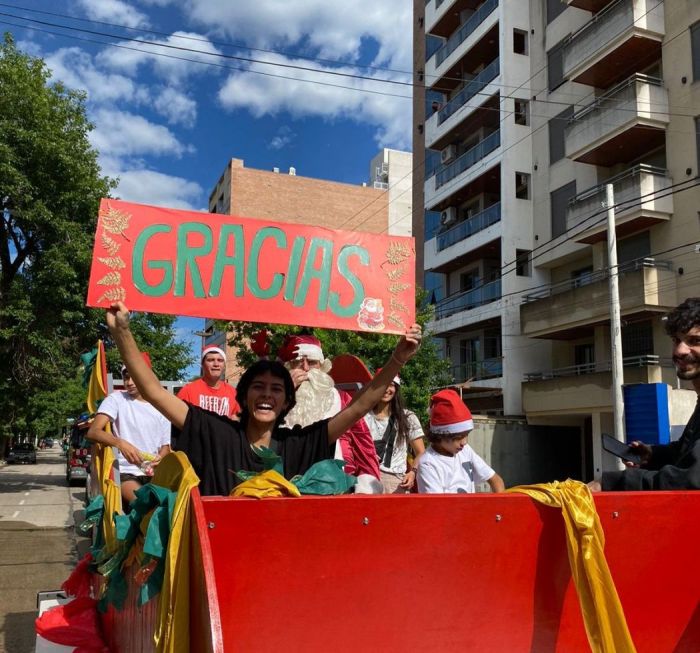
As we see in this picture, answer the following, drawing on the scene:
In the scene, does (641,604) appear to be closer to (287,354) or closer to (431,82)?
(287,354)

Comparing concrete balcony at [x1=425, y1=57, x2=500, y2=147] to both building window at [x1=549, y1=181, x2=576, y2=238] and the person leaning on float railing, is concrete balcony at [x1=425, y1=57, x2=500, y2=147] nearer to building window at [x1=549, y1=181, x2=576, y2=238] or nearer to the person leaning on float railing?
building window at [x1=549, y1=181, x2=576, y2=238]

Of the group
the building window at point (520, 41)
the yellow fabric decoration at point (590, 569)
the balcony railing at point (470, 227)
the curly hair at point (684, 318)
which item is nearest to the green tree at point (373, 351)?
the balcony railing at point (470, 227)

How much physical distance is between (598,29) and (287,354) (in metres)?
21.3

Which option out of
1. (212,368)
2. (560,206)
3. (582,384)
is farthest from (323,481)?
(560,206)

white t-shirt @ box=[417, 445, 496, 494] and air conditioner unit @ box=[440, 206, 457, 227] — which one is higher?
air conditioner unit @ box=[440, 206, 457, 227]

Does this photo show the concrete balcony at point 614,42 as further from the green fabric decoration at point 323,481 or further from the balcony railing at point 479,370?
the green fabric decoration at point 323,481

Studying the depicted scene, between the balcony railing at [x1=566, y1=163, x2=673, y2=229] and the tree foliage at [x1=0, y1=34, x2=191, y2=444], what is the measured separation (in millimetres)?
14508

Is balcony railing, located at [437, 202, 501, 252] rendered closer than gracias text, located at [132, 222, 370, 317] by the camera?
No

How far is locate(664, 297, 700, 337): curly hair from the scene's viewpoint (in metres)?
2.96

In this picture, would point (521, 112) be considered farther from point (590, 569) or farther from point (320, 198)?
point (320, 198)

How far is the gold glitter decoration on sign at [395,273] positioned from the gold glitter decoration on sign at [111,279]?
4.74 ft

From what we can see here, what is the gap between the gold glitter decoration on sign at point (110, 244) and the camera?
325 cm

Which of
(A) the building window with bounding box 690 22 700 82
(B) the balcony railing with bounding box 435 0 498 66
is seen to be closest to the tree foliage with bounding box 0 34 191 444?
(A) the building window with bounding box 690 22 700 82

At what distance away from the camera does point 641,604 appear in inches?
108
